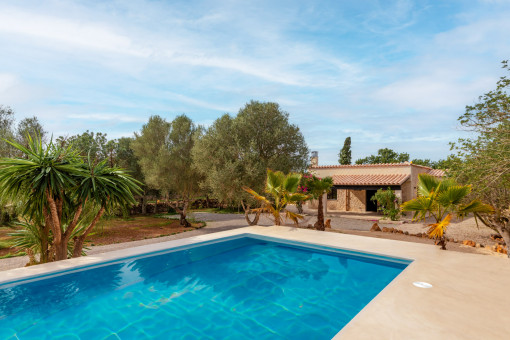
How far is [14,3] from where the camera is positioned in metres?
9.30

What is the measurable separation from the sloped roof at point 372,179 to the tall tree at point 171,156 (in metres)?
14.2

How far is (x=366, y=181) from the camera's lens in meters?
25.0

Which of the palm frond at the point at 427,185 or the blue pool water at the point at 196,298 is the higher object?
the palm frond at the point at 427,185

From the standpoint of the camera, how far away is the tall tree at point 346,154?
49.9 m

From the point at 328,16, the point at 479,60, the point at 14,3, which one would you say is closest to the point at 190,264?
the point at 14,3

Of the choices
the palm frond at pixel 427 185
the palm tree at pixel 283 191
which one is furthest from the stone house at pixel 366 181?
the palm frond at pixel 427 185

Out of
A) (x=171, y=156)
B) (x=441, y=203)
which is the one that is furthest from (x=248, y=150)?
(x=441, y=203)

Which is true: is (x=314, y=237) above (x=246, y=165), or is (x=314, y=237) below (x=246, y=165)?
below

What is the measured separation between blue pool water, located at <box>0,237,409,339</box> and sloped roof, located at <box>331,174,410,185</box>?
17.7m

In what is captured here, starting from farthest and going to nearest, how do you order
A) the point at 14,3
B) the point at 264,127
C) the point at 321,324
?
the point at 264,127, the point at 14,3, the point at 321,324

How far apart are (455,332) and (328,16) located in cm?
1235

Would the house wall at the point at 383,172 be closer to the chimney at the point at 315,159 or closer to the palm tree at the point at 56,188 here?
the chimney at the point at 315,159

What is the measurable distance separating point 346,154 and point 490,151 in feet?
139

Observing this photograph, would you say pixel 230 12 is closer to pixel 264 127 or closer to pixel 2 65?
pixel 264 127
